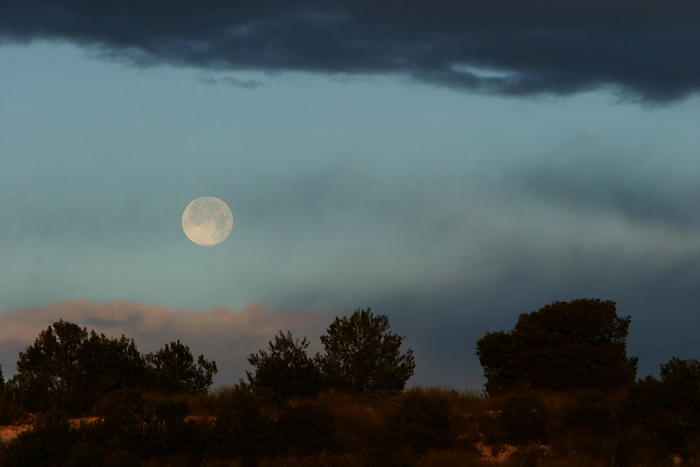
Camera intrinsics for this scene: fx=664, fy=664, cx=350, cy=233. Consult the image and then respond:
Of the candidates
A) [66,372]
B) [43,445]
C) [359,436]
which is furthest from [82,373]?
[359,436]

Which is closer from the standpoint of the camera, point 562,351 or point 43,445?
point 43,445

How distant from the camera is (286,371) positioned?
30.8 metres

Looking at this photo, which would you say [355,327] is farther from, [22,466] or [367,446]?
[22,466]

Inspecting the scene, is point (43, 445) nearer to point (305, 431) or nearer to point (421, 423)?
point (305, 431)

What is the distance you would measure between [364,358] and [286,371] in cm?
400

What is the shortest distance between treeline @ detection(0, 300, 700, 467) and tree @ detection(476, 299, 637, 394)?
7.22 meters

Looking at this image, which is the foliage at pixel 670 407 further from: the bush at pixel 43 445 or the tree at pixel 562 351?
the bush at pixel 43 445

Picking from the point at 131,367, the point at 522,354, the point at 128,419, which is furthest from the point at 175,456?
the point at 522,354

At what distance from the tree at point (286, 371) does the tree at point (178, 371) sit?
2.31m

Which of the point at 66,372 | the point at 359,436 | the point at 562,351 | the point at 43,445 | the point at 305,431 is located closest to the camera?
the point at 43,445

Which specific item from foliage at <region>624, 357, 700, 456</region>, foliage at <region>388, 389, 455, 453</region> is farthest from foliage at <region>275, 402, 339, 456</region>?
foliage at <region>624, 357, 700, 456</region>

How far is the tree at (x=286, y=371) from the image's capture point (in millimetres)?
30500

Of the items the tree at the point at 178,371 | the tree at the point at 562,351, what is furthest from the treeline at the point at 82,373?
the tree at the point at 562,351

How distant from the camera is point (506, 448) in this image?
77.7 feet
